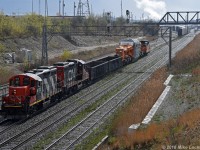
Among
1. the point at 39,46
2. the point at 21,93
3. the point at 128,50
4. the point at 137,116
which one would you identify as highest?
the point at 39,46

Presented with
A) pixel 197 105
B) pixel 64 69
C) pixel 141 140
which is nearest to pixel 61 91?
pixel 64 69

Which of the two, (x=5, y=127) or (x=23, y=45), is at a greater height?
(x=23, y=45)

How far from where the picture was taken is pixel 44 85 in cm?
2653

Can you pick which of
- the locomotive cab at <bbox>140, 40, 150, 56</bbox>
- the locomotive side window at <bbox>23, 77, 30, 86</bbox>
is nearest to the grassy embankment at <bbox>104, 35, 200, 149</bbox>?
the locomotive side window at <bbox>23, 77, 30, 86</bbox>

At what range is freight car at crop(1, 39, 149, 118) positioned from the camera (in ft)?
78.3

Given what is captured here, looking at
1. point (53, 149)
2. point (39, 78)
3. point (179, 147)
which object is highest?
point (39, 78)

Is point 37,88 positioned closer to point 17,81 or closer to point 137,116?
point 17,81

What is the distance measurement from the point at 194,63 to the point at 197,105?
2445cm

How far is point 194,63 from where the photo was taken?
47.8 metres

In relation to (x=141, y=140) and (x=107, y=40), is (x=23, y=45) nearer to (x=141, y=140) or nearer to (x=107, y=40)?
(x=107, y=40)

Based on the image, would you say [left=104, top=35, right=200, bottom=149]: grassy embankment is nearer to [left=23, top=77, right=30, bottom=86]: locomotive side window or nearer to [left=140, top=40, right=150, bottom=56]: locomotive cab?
[left=23, top=77, right=30, bottom=86]: locomotive side window

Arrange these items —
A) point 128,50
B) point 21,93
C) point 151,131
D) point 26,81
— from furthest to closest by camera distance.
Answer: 1. point 128,50
2. point 26,81
3. point 21,93
4. point 151,131

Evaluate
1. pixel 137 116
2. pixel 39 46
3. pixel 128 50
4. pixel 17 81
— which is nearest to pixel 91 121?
pixel 137 116

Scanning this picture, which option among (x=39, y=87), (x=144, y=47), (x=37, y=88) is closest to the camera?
(x=37, y=88)
